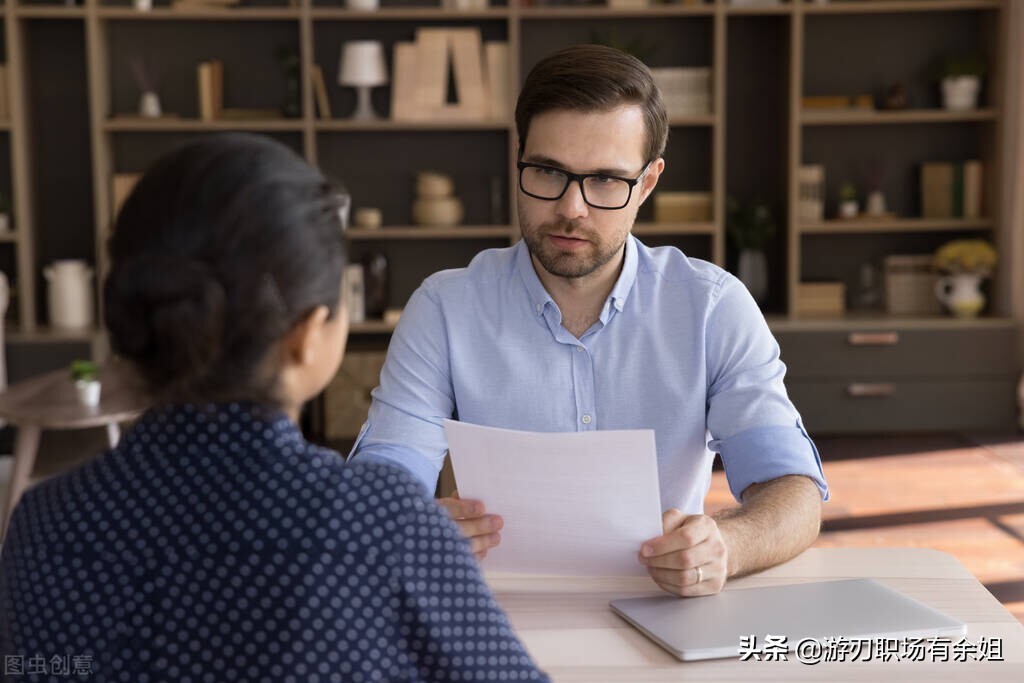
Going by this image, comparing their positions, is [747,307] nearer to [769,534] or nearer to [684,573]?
[769,534]

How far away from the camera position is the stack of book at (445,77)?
17.0 ft

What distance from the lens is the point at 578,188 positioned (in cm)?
179

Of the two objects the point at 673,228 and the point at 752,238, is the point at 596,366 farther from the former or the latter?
the point at 752,238

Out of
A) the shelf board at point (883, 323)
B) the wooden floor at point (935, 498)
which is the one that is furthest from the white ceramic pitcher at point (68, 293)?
the shelf board at point (883, 323)

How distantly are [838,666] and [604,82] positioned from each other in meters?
0.95

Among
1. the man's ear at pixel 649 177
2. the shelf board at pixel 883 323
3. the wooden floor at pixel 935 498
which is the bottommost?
the wooden floor at pixel 935 498

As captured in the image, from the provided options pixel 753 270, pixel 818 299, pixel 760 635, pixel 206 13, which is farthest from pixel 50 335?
pixel 760 635

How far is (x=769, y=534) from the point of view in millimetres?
1466

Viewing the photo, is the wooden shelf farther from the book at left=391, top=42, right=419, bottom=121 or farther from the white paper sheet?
the white paper sheet

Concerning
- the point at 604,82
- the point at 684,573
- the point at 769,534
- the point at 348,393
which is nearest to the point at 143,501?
the point at 684,573

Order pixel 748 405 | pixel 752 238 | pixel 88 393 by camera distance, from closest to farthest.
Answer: pixel 748 405 < pixel 88 393 < pixel 752 238

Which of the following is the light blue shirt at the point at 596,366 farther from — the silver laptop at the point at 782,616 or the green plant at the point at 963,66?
the green plant at the point at 963,66

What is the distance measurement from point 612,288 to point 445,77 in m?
3.53

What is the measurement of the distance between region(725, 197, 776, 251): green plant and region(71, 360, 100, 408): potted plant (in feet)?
9.07
